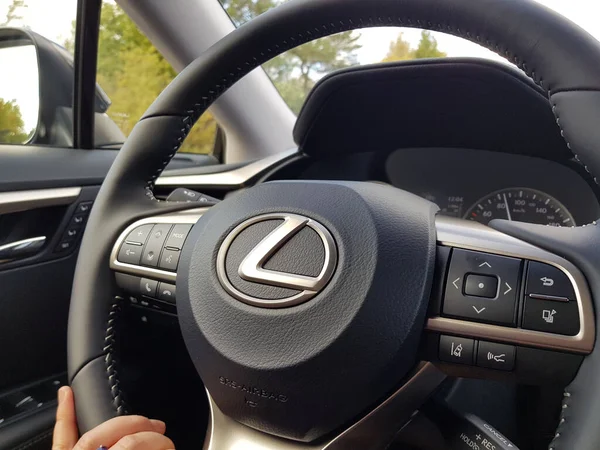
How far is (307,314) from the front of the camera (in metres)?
0.63

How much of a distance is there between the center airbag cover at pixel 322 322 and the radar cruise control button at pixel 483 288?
0.10ft

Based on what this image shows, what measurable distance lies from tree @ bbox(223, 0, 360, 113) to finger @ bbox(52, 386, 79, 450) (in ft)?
2.41

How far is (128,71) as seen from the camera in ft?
6.15

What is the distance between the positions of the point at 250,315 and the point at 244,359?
49mm

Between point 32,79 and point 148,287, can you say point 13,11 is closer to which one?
point 32,79

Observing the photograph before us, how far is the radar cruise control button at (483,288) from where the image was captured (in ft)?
2.03

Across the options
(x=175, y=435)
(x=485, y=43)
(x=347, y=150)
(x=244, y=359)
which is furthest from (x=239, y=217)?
(x=347, y=150)

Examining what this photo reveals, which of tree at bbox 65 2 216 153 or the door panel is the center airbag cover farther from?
tree at bbox 65 2 216 153

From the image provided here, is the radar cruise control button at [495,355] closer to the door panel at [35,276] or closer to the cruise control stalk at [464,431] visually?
the cruise control stalk at [464,431]

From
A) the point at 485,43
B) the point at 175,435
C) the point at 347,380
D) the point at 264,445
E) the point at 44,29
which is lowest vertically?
the point at 175,435

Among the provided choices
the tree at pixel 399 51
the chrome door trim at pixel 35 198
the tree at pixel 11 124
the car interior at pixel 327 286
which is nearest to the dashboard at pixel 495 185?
the car interior at pixel 327 286

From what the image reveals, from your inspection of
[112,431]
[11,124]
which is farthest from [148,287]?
[11,124]

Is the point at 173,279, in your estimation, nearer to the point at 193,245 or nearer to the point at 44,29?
the point at 193,245

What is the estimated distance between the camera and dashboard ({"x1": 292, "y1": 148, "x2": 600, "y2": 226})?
1.54m
